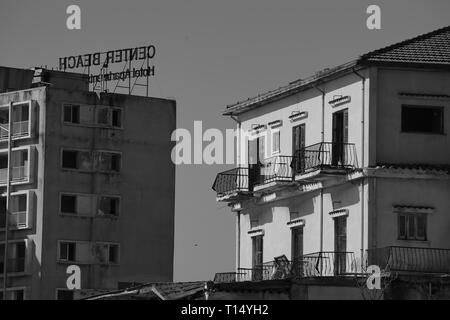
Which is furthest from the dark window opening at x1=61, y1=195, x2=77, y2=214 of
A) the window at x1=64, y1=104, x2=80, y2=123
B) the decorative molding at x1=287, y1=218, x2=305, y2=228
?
the decorative molding at x1=287, y1=218, x2=305, y2=228

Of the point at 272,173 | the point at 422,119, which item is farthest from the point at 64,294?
the point at 422,119

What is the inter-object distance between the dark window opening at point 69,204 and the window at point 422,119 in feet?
147

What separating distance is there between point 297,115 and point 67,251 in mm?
36916

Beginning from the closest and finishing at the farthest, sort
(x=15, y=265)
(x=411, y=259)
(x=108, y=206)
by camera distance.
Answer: (x=411, y=259) < (x=15, y=265) < (x=108, y=206)

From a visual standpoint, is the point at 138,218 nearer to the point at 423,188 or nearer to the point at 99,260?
the point at 99,260

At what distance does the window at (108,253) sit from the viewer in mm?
123375

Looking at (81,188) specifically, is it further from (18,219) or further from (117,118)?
(117,118)

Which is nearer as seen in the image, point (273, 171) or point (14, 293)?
point (273, 171)

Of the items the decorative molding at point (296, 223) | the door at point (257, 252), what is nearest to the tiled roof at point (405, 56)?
the decorative molding at point (296, 223)

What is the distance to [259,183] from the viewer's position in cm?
9144

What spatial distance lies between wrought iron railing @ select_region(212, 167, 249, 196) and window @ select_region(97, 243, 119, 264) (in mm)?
31055

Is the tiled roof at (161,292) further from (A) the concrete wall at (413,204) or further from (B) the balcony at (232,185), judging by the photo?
(A) the concrete wall at (413,204)

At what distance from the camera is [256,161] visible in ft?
303

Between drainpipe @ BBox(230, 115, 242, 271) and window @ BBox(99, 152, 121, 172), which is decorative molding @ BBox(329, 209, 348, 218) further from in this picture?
window @ BBox(99, 152, 121, 172)
